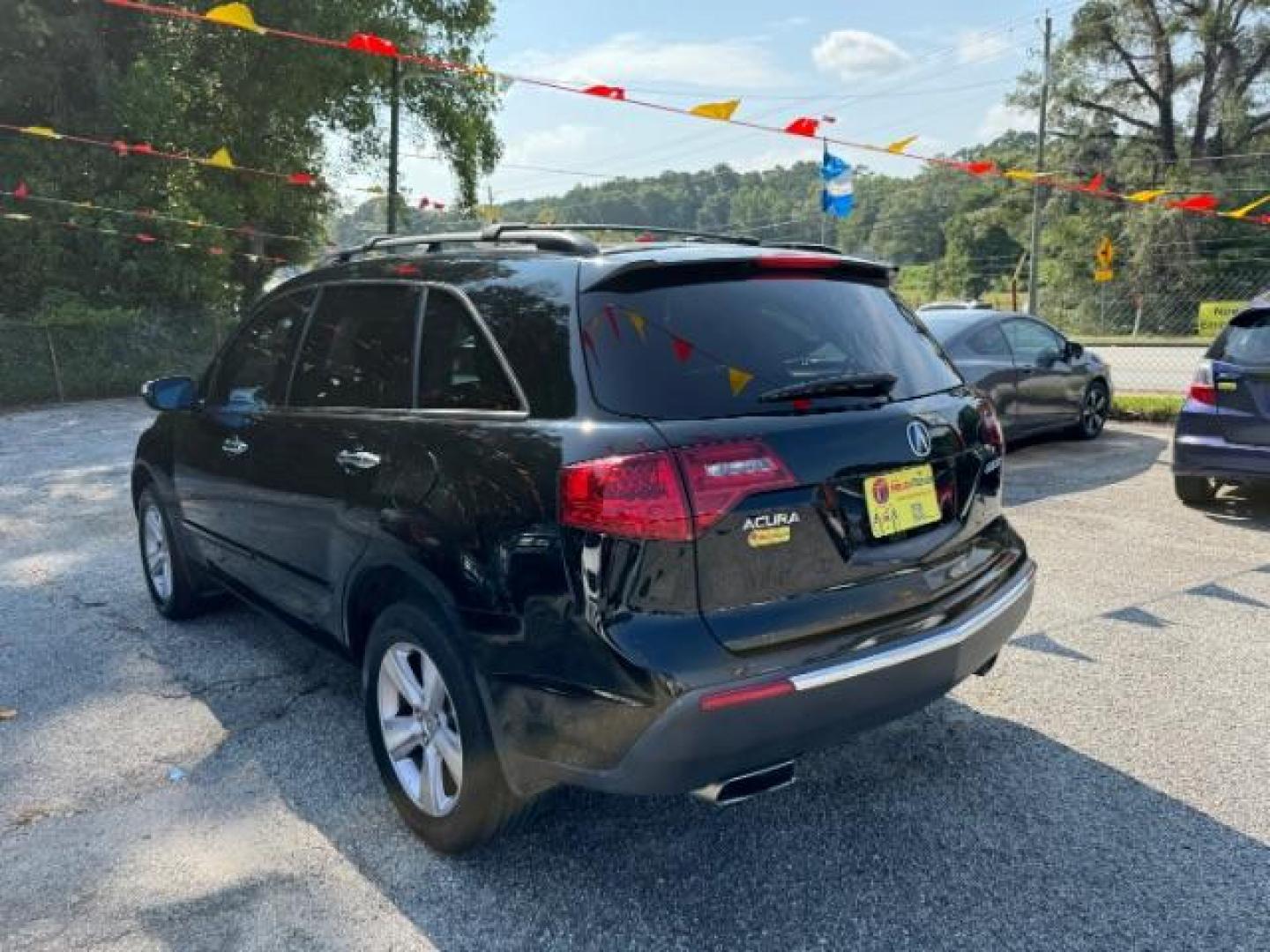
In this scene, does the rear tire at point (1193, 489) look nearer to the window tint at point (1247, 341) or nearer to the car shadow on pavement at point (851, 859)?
the window tint at point (1247, 341)

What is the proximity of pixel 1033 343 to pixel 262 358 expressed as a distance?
7.42m

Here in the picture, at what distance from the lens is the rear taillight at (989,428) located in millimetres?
3107

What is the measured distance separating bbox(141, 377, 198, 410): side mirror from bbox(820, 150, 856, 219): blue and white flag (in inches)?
795

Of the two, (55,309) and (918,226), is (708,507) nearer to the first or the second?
(55,309)

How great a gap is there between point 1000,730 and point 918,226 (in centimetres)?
8790

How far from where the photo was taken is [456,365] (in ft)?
9.36

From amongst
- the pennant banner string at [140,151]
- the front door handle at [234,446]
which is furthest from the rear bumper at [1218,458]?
the pennant banner string at [140,151]

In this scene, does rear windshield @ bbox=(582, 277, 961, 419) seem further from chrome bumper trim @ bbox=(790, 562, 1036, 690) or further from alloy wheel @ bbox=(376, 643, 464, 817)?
alloy wheel @ bbox=(376, 643, 464, 817)

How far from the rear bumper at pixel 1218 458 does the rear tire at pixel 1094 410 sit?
3.14m

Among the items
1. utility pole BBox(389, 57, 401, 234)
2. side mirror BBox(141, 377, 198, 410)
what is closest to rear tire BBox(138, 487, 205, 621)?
side mirror BBox(141, 377, 198, 410)

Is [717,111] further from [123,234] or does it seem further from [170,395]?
[123,234]

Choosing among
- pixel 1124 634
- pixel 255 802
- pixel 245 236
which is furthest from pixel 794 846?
pixel 245 236

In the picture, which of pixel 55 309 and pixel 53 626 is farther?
pixel 55 309

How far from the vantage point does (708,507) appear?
2.30 metres
